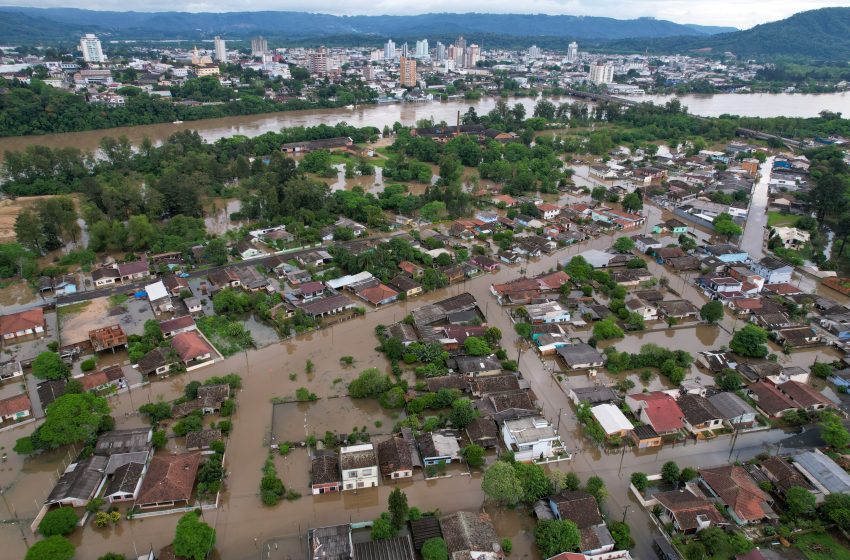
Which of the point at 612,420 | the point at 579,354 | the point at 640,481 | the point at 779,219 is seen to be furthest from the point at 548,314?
the point at 779,219

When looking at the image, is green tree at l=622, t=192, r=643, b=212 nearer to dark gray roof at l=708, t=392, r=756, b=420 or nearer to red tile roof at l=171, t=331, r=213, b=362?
dark gray roof at l=708, t=392, r=756, b=420

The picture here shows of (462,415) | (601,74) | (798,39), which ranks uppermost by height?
(798,39)

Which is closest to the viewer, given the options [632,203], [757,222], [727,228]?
[727,228]

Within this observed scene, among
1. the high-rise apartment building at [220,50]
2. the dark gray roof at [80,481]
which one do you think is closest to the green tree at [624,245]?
the dark gray roof at [80,481]

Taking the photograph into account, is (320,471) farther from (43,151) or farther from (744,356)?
(43,151)

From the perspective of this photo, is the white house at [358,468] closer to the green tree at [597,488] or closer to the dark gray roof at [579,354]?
the green tree at [597,488]

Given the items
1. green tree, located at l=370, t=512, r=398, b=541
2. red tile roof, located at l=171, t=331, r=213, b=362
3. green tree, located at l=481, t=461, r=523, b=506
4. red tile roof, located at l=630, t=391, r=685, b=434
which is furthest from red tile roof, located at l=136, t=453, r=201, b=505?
red tile roof, located at l=630, t=391, r=685, b=434

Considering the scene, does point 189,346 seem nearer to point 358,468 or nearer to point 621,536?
point 358,468
